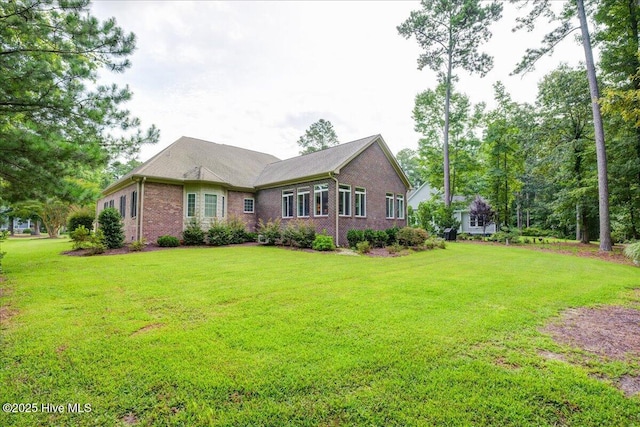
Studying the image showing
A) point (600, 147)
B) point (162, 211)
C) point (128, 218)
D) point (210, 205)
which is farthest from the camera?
point (210, 205)

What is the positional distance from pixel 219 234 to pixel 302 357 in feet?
42.2

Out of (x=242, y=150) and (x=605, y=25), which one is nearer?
(x=605, y=25)

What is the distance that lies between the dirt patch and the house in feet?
32.0

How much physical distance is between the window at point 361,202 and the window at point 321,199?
6.23ft

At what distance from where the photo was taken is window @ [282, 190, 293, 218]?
51.9 feet

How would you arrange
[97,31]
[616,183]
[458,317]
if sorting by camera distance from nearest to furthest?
[458,317] < [97,31] < [616,183]

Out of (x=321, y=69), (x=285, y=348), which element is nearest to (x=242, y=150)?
(x=321, y=69)

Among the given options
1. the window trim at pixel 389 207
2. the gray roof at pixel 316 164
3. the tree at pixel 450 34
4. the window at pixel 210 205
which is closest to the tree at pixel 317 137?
the tree at pixel 450 34

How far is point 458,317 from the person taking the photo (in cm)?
405

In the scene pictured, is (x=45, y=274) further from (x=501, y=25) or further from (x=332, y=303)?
(x=501, y=25)

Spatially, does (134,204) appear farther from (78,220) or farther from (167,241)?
(78,220)

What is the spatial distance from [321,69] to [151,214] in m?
12.1

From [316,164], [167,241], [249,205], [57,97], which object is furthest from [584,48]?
[167,241]

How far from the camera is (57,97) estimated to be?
6246mm
